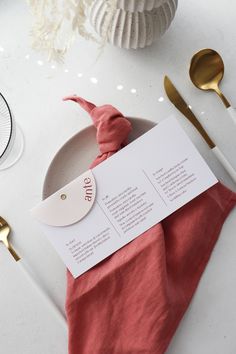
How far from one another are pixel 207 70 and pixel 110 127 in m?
0.19

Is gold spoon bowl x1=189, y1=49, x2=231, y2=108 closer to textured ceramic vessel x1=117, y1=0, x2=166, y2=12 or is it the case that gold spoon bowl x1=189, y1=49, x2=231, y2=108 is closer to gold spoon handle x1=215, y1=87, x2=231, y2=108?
gold spoon handle x1=215, y1=87, x2=231, y2=108

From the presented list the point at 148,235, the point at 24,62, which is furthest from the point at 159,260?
the point at 24,62

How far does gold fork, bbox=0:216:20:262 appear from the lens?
65 centimetres

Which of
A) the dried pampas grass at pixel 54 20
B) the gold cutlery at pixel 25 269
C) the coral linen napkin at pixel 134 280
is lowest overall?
the coral linen napkin at pixel 134 280

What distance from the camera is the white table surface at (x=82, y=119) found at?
0.63m

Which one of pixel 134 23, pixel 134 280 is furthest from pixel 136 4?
pixel 134 280

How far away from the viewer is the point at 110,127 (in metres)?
0.61

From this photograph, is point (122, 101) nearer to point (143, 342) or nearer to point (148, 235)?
point (148, 235)

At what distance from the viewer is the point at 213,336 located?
24.7 inches

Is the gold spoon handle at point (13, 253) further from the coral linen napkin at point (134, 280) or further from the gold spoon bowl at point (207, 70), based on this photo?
the gold spoon bowl at point (207, 70)

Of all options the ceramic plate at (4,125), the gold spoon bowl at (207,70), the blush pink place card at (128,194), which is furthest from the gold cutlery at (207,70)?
the ceramic plate at (4,125)

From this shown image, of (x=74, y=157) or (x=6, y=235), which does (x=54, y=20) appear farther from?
(x=6, y=235)

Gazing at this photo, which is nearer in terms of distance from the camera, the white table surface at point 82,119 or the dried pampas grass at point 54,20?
the dried pampas grass at point 54,20

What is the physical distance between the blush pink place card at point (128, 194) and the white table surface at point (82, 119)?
0.16 ft
